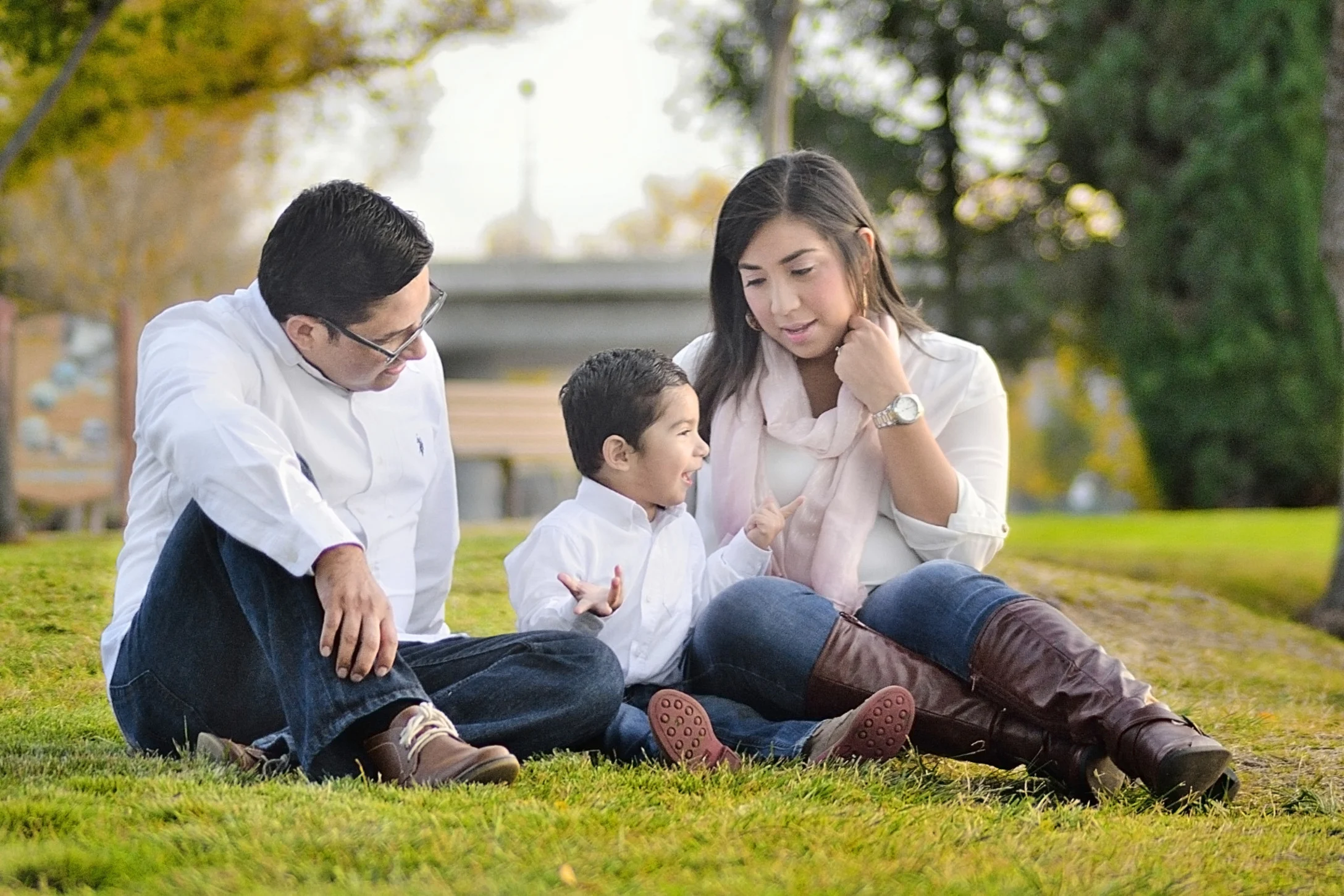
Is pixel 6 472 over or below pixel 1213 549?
over

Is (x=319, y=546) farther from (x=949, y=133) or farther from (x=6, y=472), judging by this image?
(x=949, y=133)

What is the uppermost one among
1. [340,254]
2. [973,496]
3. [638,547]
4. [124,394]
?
[340,254]

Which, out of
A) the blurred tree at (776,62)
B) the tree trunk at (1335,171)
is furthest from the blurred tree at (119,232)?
the tree trunk at (1335,171)

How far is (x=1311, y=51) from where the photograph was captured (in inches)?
663

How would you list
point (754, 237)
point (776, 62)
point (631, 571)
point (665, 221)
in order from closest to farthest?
point (631, 571), point (754, 237), point (776, 62), point (665, 221)

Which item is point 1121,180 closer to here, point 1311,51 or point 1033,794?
point 1311,51

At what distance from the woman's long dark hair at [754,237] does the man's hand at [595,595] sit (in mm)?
804

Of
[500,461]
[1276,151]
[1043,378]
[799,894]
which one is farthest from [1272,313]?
[1043,378]

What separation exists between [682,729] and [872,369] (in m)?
1.03

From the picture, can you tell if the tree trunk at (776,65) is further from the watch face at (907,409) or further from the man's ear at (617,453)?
the man's ear at (617,453)

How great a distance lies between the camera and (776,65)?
1246cm

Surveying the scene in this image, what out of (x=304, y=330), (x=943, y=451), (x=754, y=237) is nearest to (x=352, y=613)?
(x=304, y=330)

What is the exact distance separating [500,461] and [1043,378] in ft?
99.5

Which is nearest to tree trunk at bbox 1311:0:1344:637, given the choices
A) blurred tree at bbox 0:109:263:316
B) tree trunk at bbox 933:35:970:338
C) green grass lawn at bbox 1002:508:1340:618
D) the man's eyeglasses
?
green grass lawn at bbox 1002:508:1340:618
